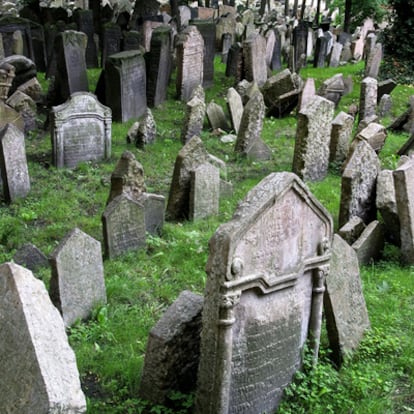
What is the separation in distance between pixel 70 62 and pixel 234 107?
11.3 feet

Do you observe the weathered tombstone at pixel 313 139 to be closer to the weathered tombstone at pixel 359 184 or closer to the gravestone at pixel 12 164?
the weathered tombstone at pixel 359 184

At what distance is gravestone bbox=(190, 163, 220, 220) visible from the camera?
27.8 ft

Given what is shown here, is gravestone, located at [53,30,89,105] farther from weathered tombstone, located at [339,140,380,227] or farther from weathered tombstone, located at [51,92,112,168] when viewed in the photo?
weathered tombstone, located at [339,140,380,227]

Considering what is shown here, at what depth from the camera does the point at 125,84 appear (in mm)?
12391

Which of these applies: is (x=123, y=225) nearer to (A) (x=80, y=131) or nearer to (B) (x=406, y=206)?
(B) (x=406, y=206)

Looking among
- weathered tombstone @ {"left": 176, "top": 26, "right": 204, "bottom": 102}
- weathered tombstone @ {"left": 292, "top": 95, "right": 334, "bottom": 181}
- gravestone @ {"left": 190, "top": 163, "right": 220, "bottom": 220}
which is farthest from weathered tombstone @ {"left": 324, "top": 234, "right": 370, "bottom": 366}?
weathered tombstone @ {"left": 176, "top": 26, "right": 204, "bottom": 102}

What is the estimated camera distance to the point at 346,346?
5.38m

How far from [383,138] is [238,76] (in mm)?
5695

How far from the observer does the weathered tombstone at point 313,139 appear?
9.63 m

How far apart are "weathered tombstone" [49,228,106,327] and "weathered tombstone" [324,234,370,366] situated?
227 centimetres

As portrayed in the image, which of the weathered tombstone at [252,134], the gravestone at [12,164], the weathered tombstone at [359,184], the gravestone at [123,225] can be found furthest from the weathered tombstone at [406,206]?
the gravestone at [12,164]

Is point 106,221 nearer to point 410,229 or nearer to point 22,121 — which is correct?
point 410,229

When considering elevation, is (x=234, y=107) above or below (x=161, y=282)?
above

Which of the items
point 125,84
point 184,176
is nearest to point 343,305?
point 184,176
